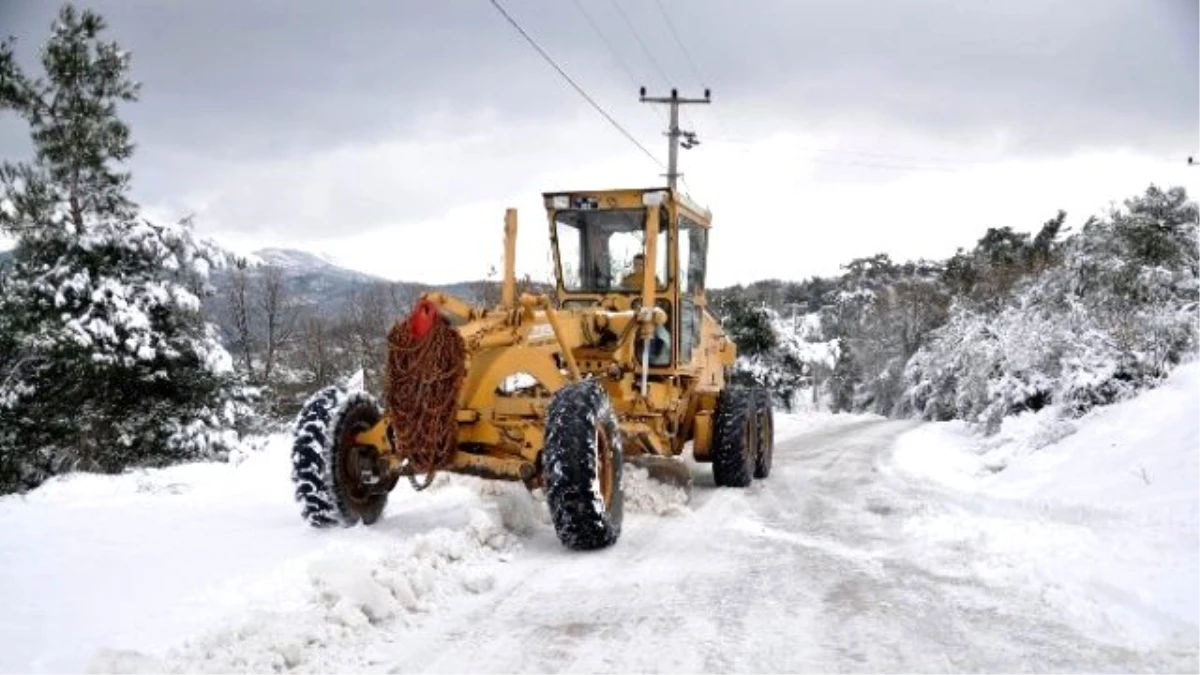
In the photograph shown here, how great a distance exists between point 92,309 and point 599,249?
30.8ft

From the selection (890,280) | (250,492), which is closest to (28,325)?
(250,492)

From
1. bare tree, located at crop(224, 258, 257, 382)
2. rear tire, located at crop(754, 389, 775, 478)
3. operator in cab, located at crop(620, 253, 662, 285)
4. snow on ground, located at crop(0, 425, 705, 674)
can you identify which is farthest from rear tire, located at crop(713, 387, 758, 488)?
bare tree, located at crop(224, 258, 257, 382)

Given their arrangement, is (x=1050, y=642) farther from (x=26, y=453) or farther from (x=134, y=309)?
(x=26, y=453)

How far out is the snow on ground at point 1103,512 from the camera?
452 centimetres

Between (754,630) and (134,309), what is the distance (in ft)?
42.5

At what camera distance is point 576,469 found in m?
5.65

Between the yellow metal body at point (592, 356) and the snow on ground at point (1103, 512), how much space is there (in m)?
2.60

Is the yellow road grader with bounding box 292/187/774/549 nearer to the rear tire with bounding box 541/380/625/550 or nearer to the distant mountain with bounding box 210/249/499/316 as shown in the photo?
the rear tire with bounding box 541/380/625/550

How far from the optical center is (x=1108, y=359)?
36.0 ft

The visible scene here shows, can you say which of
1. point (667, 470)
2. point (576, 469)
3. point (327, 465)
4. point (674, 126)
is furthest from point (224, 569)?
point (674, 126)

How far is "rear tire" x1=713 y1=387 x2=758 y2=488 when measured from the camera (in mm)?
9133

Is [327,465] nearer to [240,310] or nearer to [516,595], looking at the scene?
[516,595]

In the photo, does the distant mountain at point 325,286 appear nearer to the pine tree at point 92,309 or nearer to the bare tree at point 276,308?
the bare tree at point 276,308

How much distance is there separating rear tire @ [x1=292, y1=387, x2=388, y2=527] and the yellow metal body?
0.79 feet
